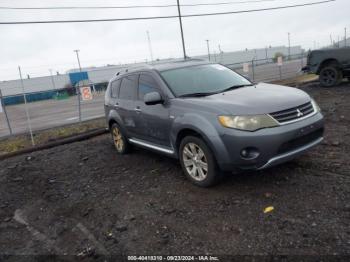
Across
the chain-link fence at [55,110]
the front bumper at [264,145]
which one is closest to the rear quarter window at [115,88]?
the front bumper at [264,145]

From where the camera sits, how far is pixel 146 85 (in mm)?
5625

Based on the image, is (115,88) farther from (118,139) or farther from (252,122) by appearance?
(252,122)

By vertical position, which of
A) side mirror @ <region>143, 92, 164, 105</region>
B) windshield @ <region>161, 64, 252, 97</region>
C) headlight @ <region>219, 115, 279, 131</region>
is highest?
windshield @ <region>161, 64, 252, 97</region>

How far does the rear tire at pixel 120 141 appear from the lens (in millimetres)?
6716

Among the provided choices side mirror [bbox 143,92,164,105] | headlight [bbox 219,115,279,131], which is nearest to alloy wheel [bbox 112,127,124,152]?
side mirror [bbox 143,92,164,105]

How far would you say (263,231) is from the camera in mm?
3426

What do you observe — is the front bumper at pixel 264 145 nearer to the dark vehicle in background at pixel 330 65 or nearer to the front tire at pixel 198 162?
the front tire at pixel 198 162

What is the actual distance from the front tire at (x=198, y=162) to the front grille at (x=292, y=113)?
3.17 ft

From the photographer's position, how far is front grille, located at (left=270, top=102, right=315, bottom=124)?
406 cm

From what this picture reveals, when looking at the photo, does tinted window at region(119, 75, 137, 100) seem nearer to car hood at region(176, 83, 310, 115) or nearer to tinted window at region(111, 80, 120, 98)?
tinted window at region(111, 80, 120, 98)

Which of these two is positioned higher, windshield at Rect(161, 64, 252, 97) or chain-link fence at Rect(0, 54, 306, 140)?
windshield at Rect(161, 64, 252, 97)

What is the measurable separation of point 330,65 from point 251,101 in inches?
418

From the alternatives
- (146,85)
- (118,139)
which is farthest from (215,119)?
(118,139)

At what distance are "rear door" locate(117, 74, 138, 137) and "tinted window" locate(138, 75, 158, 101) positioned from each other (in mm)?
229
